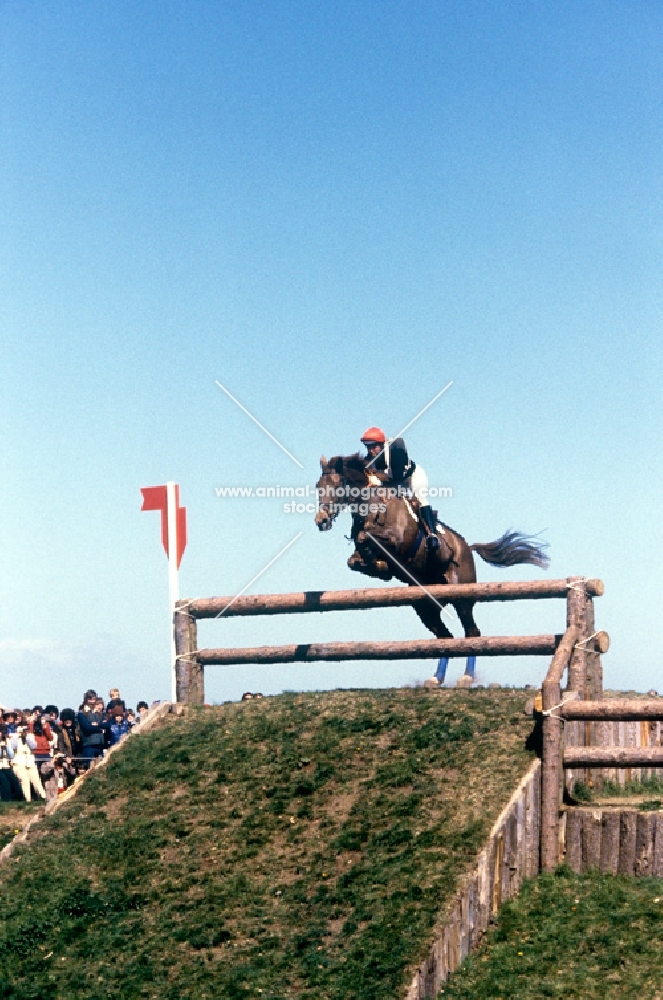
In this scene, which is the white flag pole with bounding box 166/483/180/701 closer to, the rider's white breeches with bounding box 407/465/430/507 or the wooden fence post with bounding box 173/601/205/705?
the wooden fence post with bounding box 173/601/205/705

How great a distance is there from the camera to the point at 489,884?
9648 millimetres

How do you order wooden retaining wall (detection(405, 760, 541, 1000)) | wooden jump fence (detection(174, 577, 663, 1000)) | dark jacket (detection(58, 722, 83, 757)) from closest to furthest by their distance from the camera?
1. wooden retaining wall (detection(405, 760, 541, 1000))
2. wooden jump fence (detection(174, 577, 663, 1000))
3. dark jacket (detection(58, 722, 83, 757))

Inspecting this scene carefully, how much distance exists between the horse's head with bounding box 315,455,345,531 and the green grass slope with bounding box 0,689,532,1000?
285 cm

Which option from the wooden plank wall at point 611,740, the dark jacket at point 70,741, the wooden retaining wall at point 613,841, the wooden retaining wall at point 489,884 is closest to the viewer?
the wooden retaining wall at point 489,884

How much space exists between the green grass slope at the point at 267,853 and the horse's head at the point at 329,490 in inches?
112

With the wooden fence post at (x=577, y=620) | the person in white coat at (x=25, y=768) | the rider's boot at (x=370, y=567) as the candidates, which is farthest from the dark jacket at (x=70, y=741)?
the wooden fence post at (x=577, y=620)

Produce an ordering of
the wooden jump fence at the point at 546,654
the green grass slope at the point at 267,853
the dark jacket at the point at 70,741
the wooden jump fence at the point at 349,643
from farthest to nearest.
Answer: the dark jacket at the point at 70,741, the wooden jump fence at the point at 349,643, the wooden jump fence at the point at 546,654, the green grass slope at the point at 267,853

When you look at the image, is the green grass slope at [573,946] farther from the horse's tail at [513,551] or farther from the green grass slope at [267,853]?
the horse's tail at [513,551]

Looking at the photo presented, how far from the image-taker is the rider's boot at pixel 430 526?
15.9 meters

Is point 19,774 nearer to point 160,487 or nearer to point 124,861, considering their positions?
point 160,487

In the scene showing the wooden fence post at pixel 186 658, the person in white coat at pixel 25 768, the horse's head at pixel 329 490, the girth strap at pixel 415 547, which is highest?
the horse's head at pixel 329 490

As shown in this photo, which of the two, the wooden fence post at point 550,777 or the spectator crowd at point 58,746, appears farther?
the spectator crowd at point 58,746

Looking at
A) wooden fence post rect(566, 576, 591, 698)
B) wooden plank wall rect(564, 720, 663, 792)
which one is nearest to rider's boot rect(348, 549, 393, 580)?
wooden fence post rect(566, 576, 591, 698)

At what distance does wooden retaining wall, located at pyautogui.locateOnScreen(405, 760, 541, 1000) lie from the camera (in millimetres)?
8749
